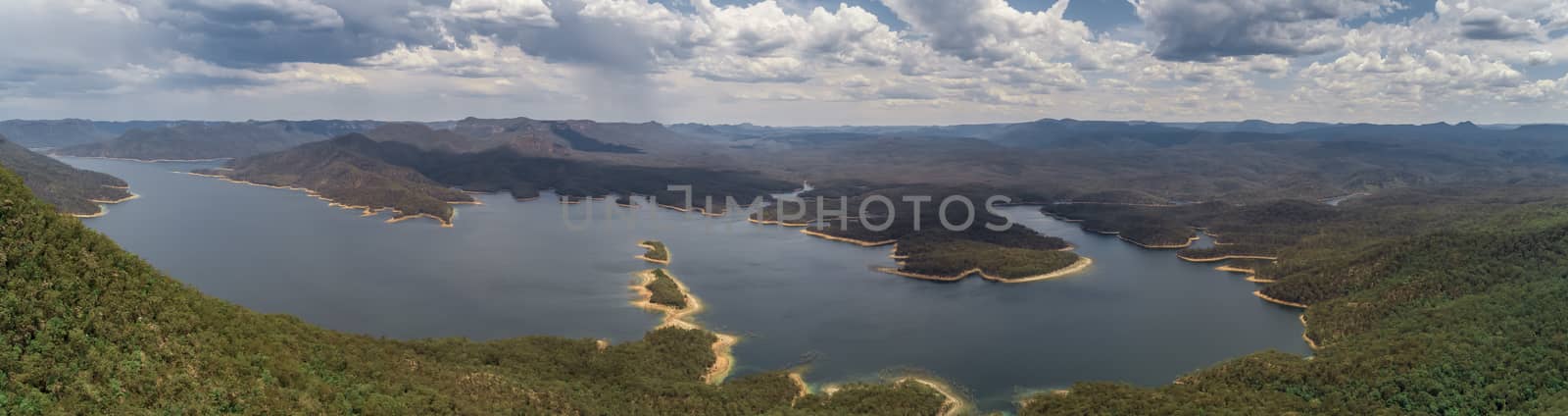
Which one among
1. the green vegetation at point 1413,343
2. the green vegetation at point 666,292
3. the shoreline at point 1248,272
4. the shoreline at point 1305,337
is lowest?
the shoreline at point 1305,337

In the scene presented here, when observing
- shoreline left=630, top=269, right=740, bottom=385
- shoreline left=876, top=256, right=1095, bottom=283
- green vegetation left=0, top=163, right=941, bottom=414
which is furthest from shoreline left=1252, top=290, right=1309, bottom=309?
shoreline left=630, top=269, right=740, bottom=385

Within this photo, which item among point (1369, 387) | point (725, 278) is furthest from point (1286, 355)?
point (725, 278)

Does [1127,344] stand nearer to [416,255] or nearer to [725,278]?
[725,278]

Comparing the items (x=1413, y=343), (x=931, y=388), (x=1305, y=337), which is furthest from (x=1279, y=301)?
(x=931, y=388)

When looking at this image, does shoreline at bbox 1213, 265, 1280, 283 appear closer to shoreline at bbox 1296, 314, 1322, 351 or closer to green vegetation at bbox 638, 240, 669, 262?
shoreline at bbox 1296, 314, 1322, 351

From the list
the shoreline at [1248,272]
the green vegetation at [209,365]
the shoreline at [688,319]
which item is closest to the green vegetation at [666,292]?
the shoreline at [688,319]

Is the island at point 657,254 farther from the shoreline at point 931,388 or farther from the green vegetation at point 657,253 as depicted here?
the shoreline at point 931,388

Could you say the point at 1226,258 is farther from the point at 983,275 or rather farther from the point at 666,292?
the point at 666,292
